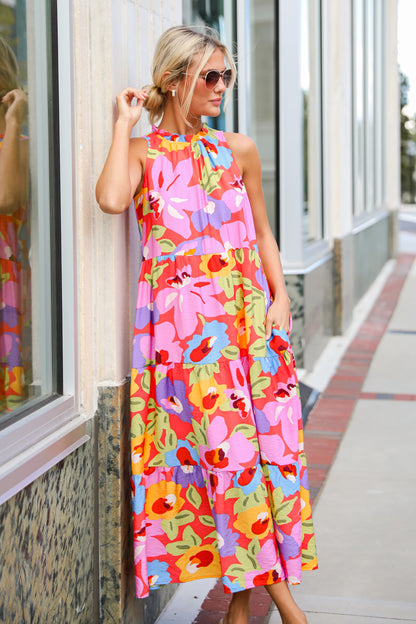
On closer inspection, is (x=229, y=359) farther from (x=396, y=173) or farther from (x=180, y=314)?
(x=396, y=173)

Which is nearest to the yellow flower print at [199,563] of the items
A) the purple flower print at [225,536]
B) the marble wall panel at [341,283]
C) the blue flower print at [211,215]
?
the purple flower print at [225,536]

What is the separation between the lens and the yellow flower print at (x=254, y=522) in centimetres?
268

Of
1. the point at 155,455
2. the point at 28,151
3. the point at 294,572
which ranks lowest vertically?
the point at 294,572

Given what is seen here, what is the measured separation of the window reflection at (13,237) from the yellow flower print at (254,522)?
0.74 metres

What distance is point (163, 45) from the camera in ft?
8.60

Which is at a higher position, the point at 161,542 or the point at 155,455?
the point at 155,455

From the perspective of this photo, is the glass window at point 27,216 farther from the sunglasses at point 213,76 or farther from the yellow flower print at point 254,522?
the yellow flower print at point 254,522

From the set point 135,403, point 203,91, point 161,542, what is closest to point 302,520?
point 161,542

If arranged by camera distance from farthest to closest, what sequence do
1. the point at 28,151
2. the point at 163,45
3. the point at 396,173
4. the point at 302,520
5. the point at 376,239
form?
the point at 396,173 < the point at 376,239 < the point at 302,520 < the point at 163,45 < the point at 28,151

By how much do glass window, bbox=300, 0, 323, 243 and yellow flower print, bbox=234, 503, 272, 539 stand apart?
457 centimetres

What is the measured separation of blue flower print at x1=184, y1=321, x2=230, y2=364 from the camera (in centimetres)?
264

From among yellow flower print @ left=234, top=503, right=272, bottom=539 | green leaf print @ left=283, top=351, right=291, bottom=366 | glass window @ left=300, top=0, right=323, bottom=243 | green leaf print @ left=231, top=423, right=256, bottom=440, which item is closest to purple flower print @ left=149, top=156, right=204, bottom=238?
green leaf print @ left=283, top=351, right=291, bottom=366

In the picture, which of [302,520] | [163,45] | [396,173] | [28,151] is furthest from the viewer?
[396,173]

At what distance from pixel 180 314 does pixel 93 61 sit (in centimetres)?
78
